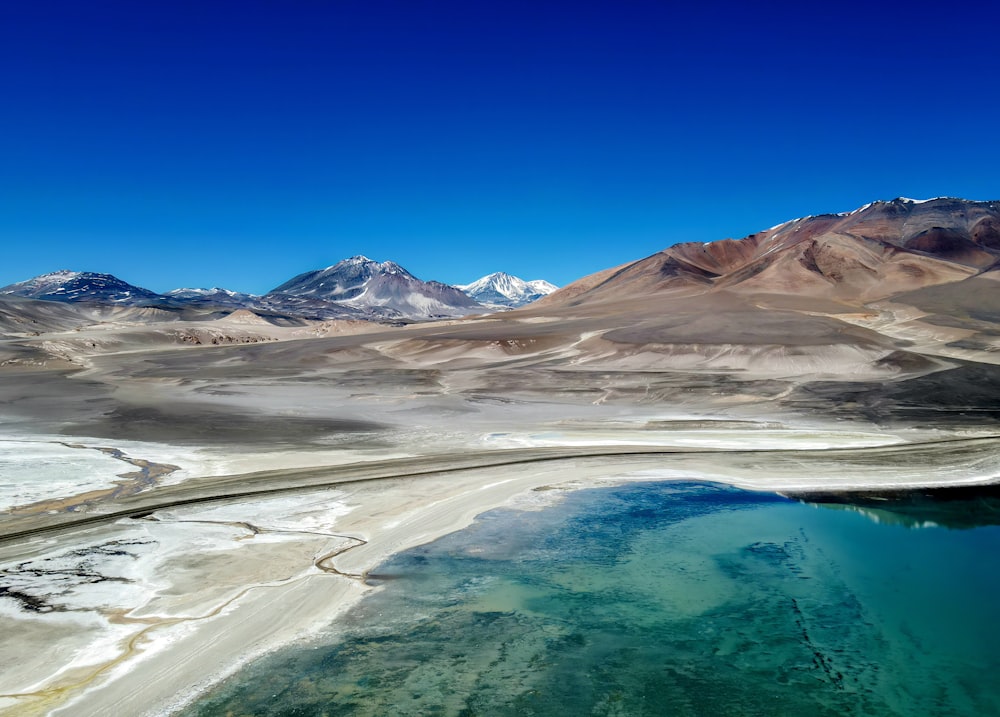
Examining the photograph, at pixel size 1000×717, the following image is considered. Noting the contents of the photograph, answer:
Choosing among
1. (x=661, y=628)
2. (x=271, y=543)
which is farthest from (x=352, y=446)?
(x=661, y=628)

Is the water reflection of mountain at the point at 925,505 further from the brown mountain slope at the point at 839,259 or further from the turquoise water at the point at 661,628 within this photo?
the brown mountain slope at the point at 839,259

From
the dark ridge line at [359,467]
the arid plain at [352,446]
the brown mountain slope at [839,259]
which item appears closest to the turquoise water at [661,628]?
the arid plain at [352,446]

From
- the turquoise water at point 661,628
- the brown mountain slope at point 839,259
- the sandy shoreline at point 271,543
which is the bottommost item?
the turquoise water at point 661,628

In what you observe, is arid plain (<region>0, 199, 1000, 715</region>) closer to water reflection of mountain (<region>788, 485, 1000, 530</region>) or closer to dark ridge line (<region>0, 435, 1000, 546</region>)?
dark ridge line (<region>0, 435, 1000, 546</region>)

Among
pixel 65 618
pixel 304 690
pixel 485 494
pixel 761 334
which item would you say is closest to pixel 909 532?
pixel 485 494

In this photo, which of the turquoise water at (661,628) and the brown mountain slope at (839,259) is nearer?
the turquoise water at (661,628)

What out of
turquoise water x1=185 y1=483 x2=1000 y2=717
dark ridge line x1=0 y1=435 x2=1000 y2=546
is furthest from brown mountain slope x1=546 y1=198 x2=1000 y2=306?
turquoise water x1=185 y1=483 x2=1000 y2=717
